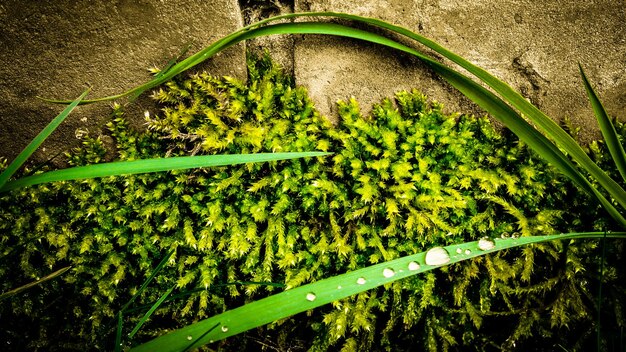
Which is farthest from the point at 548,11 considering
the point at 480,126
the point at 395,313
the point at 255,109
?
the point at 395,313

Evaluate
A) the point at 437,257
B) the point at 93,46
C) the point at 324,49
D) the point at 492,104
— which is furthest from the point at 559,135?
the point at 93,46

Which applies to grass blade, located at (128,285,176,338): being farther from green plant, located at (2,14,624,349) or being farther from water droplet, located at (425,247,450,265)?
water droplet, located at (425,247,450,265)

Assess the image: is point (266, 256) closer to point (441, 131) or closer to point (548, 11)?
point (441, 131)

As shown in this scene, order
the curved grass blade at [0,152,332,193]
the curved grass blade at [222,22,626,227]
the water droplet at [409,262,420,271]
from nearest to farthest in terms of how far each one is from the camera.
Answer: the curved grass blade at [0,152,332,193] → the water droplet at [409,262,420,271] → the curved grass blade at [222,22,626,227]

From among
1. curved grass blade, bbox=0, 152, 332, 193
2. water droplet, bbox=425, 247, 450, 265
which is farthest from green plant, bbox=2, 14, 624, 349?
curved grass blade, bbox=0, 152, 332, 193

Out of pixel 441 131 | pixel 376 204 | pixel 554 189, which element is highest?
pixel 441 131

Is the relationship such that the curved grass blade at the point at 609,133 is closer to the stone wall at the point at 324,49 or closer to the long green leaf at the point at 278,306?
the stone wall at the point at 324,49
